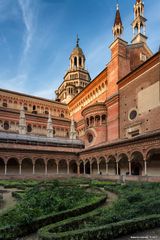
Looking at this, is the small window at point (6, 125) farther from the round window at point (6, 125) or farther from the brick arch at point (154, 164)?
the brick arch at point (154, 164)

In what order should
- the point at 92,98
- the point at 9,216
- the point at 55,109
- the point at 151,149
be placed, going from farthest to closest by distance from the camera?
1. the point at 55,109
2. the point at 92,98
3. the point at 151,149
4. the point at 9,216

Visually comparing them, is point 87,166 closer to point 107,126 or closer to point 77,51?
point 107,126

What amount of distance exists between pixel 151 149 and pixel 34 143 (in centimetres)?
2317

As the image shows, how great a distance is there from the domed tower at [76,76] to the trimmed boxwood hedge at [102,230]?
6291cm

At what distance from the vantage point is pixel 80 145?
149ft

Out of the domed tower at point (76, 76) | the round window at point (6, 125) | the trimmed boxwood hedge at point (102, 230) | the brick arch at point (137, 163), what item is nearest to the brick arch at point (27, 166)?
the round window at point (6, 125)

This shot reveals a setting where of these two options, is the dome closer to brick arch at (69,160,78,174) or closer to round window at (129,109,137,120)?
brick arch at (69,160,78,174)

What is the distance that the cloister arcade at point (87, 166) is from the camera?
2782 centimetres

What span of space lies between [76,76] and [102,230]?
6932 centimetres

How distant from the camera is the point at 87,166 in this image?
40.8 meters

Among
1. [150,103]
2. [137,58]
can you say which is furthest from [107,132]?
[137,58]

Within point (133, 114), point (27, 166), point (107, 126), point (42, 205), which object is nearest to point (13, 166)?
point (27, 166)

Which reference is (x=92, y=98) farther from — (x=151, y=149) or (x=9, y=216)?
(x=9, y=216)

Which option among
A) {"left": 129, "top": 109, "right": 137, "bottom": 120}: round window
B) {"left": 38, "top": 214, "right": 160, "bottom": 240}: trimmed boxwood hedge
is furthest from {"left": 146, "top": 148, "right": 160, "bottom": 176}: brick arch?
{"left": 38, "top": 214, "right": 160, "bottom": 240}: trimmed boxwood hedge
